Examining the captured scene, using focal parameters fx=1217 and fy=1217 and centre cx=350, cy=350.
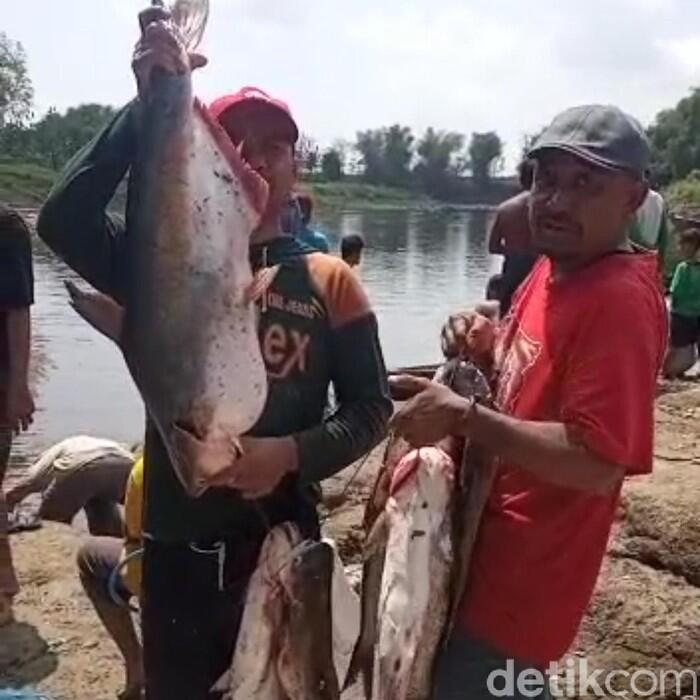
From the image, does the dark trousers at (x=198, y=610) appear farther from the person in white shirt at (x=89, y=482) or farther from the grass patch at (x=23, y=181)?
the grass patch at (x=23, y=181)

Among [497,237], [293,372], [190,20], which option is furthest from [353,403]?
[497,237]

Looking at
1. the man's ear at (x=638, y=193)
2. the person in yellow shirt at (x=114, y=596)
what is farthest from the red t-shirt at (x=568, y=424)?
the person in yellow shirt at (x=114, y=596)

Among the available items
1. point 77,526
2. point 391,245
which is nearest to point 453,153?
point 391,245

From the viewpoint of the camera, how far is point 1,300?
16.2 feet

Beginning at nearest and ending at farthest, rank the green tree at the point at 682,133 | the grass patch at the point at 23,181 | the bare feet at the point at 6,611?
the bare feet at the point at 6,611 < the grass patch at the point at 23,181 < the green tree at the point at 682,133

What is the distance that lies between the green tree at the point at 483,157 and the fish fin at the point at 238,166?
106 metres

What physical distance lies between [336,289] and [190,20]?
2.26 feet

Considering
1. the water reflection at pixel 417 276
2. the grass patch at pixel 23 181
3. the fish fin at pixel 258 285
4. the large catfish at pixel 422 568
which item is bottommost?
the water reflection at pixel 417 276

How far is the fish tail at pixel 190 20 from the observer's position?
2389 mm

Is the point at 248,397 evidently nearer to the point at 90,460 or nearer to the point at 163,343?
the point at 163,343

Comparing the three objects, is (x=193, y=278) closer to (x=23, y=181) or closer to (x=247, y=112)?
(x=247, y=112)

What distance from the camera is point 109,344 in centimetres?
2184

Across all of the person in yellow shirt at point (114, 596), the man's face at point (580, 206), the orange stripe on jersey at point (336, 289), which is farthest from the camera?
the person in yellow shirt at point (114, 596)

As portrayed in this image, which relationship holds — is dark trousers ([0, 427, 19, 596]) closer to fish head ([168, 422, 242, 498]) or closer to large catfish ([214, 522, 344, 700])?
large catfish ([214, 522, 344, 700])
